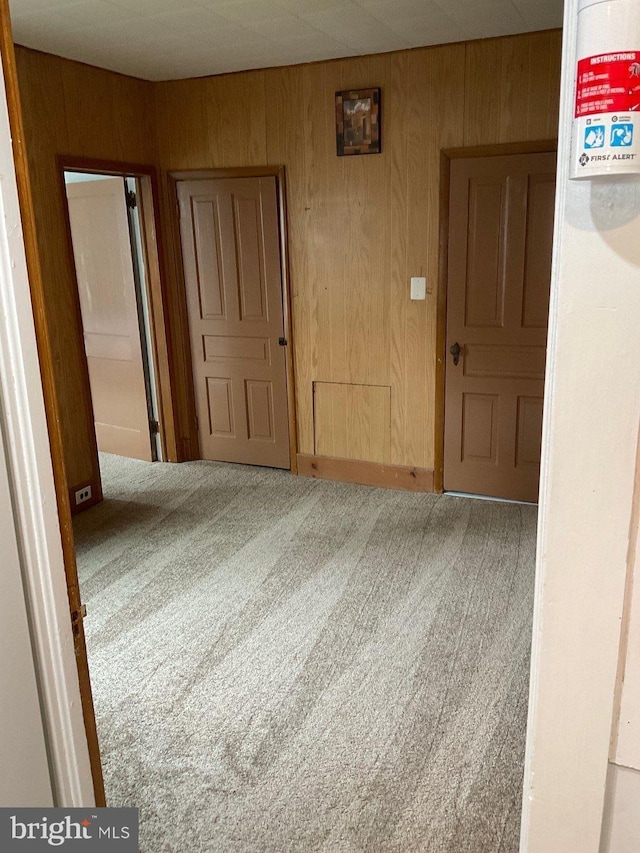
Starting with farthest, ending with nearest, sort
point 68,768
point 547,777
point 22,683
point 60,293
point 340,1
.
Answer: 1. point 60,293
2. point 340,1
3. point 68,768
4. point 22,683
5. point 547,777

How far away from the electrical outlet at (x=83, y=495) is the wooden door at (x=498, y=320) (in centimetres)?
229

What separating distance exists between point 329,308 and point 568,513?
3.55 meters

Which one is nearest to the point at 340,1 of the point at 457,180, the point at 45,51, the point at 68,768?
the point at 457,180

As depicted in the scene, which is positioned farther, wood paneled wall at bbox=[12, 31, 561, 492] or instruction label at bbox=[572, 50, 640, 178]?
wood paneled wall at bbox=[12, 31, 561, 492]

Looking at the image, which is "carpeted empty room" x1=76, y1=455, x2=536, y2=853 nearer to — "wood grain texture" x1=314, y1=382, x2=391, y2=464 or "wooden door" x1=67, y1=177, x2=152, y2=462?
"wood grain texture" x1=314, y1=382, x2=391, y2=464

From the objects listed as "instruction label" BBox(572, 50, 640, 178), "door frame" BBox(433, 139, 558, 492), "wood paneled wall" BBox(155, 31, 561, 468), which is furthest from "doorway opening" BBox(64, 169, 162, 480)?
"instruction label" BBox(572, 50, 640, 178)

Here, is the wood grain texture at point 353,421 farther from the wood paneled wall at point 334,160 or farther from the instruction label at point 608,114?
the instruction label at point 608,114

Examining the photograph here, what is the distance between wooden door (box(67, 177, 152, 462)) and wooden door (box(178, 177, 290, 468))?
1.36ft

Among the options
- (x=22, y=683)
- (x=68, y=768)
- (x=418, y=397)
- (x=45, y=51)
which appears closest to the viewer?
(x=22, y=683)

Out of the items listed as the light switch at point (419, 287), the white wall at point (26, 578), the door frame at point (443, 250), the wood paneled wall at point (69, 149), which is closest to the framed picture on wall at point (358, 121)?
the door frame at point (443, 250)

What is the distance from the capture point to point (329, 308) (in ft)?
14.2

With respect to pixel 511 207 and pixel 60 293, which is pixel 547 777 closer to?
pixel 511 207

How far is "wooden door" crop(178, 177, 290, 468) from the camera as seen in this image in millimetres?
4457

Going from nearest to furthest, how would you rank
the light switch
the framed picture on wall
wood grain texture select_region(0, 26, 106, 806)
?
wood grain texture select_region(0, 26, 106, 806), the framed picture on wall, the light switch
